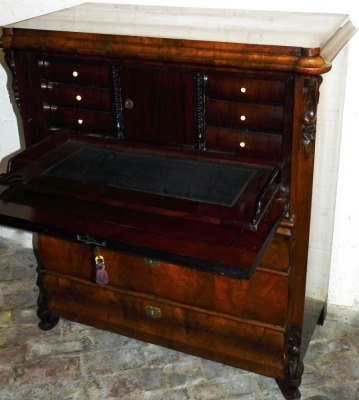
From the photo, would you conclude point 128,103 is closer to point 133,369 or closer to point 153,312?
point 153,312

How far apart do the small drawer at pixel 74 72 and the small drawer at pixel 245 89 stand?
42 centimetres

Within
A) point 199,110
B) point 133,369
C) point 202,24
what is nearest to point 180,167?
point 199,110

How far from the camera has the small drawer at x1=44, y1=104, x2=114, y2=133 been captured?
233 cm

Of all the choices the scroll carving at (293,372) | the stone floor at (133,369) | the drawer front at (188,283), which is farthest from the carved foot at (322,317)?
the drawer front at (188,283)

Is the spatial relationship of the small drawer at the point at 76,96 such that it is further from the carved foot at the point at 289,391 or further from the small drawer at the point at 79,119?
the carved foot at the point at 289,391

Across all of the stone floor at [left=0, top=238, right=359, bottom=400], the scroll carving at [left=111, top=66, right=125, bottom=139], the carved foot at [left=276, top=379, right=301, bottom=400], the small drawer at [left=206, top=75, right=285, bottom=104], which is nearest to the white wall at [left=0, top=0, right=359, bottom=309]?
the stone floor at [left=0, top=238, right=359, bottom=400]

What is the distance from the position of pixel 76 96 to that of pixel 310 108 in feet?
3.10

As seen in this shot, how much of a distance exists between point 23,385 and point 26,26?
151 cm

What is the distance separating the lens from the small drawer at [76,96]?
228 centimetres

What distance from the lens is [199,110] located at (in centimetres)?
212

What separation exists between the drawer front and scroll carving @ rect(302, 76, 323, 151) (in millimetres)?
558

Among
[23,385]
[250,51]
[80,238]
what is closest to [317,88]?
[250,51]

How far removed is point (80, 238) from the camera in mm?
1900

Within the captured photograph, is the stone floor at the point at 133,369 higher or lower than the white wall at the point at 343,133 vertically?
lower
